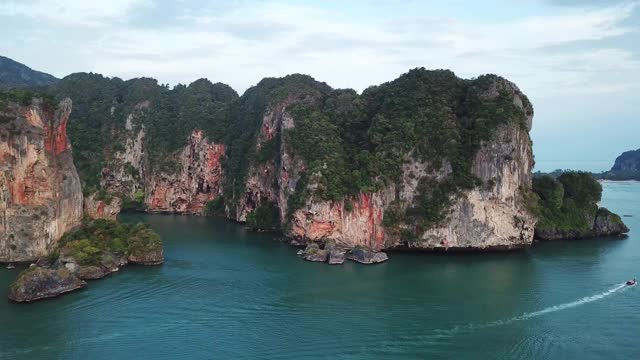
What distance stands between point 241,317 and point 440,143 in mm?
26477

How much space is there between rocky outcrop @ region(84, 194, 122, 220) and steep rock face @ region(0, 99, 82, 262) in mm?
3659

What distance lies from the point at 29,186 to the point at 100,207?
20.9ft

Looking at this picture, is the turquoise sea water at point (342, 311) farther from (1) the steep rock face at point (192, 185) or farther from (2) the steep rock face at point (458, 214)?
(1) the steep rock face at point (192, 185)

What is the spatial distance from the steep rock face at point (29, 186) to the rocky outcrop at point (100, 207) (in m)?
3.66

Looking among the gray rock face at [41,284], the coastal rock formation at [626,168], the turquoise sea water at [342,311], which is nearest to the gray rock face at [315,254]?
the turquoise sea water at [342,311]

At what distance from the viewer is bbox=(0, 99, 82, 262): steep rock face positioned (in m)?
41.7

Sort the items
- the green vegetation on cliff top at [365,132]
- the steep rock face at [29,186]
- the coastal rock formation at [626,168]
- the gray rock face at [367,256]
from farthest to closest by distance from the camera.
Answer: the coastal rock formation at [626,168] < the green vegetation on cliff top at [365,132] < the gray rock face at [367,256] < the steep rock face at [29,186]

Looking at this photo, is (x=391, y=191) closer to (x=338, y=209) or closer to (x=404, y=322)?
(x=338, y=209)

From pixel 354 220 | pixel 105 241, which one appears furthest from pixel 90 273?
pixel 354 220

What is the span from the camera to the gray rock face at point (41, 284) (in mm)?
34375

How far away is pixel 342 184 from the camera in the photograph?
51.1m

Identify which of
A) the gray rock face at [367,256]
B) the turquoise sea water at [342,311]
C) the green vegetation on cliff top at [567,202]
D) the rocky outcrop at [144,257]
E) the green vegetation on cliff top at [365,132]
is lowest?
the turquoise sea water at [342,311]

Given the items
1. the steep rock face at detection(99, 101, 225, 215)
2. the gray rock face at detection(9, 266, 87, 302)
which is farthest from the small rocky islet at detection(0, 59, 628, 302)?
the steep rock face at detection(99, 101, 225, 215)

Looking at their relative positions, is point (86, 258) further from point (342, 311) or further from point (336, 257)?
point (342, 311)
